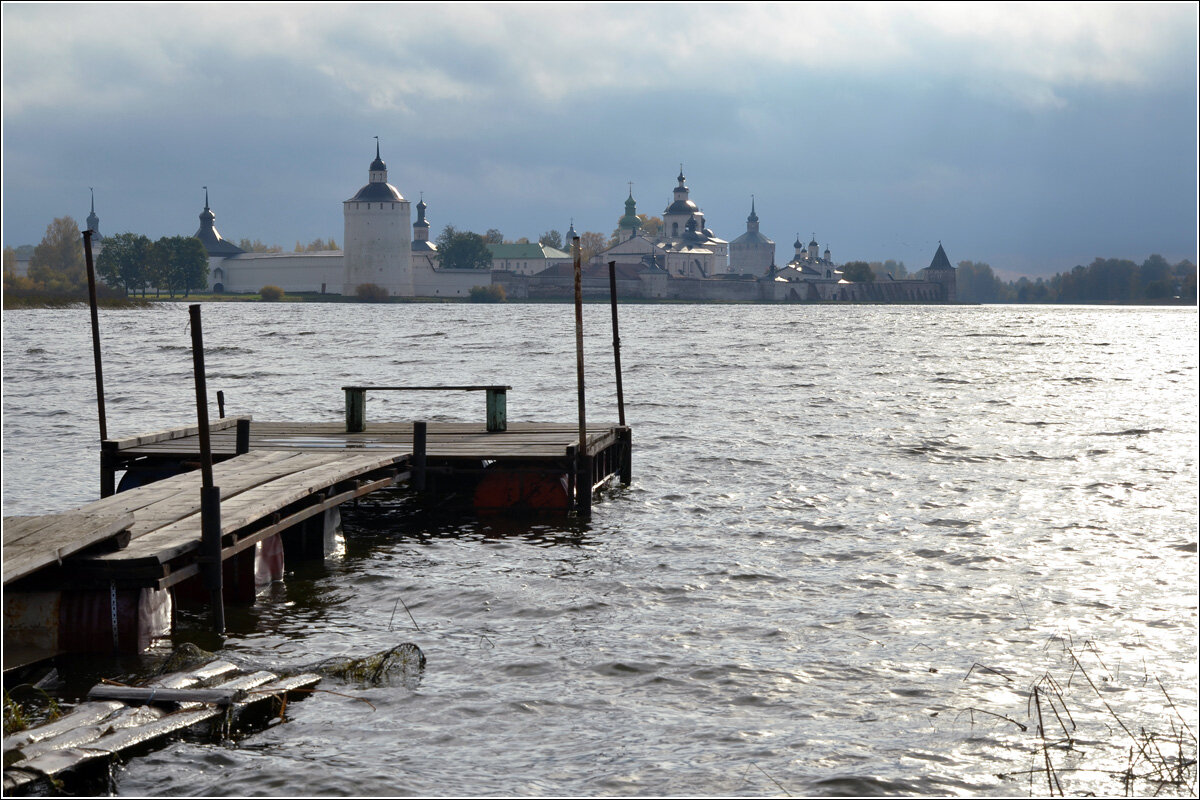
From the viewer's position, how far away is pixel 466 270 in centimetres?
15600

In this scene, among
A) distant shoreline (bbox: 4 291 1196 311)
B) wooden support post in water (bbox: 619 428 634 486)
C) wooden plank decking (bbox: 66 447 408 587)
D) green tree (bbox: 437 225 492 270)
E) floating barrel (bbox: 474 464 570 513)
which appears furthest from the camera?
green tree (bbox: 437 225 492 270)

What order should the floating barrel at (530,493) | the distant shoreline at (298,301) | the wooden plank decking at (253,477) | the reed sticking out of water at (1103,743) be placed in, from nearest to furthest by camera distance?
the reed sticking out of water at (1103,743), the wooden plank decking at (253,477), the floating barrel at (530,493), the distant shoreline at (298,301)

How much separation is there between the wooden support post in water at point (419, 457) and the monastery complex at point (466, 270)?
433ft

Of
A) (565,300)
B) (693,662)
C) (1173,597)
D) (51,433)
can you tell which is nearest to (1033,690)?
(693,662)

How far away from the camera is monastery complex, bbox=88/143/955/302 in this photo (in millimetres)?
144375

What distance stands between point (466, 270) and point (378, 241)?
15.1 m

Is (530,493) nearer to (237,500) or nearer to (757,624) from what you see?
(237,500)

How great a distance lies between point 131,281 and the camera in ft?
438

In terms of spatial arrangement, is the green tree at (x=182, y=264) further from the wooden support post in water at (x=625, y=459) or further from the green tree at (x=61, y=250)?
the wooden support post in water at (x=625, y=459)

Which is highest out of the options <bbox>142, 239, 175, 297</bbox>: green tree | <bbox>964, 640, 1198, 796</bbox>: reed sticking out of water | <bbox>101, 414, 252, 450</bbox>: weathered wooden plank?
<bbox>142, 239, 175, 297</bbox>: green tree

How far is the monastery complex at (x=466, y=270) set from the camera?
474ft

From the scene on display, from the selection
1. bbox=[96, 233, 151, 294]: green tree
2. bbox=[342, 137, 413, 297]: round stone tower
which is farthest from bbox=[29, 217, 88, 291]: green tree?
bbox=[342, 137, 413, 297]: round stone tower

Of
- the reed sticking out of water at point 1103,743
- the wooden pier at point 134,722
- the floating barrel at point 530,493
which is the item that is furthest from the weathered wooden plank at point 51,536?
the floating barrel at point 530,493

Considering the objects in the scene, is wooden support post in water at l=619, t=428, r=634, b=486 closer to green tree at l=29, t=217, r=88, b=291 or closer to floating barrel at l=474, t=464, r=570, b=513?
floating barrel at l=474, t=464, r=570, b=513
